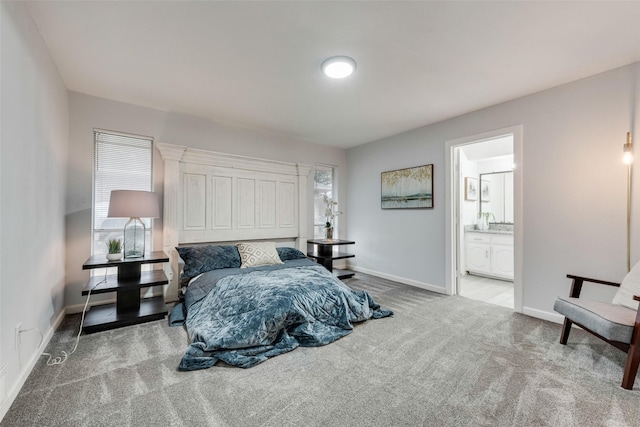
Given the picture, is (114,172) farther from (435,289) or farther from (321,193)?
(435,289)

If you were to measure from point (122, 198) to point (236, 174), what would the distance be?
1.64 meters

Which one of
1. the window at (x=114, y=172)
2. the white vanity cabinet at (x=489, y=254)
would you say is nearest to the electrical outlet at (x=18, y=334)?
the window at (x=114, y=172)

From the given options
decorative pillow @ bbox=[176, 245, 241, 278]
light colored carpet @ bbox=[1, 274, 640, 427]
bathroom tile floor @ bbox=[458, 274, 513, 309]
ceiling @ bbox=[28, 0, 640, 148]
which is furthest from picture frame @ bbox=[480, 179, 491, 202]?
decorative pillow @ bbox=[176, 245, 241, 278]

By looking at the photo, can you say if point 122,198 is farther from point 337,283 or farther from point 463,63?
point 463,63

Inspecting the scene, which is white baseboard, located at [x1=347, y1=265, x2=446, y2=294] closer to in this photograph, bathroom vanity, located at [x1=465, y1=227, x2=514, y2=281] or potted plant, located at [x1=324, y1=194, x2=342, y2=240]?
potted plant, located at [x1=324, y1=194, x2=342, y2=240]

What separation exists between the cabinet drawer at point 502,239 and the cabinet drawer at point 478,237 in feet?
0.27

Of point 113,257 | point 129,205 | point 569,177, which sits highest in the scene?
point 569,177

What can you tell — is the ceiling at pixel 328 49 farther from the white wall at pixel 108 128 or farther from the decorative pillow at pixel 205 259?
the decorative pillow at pixel 205 259

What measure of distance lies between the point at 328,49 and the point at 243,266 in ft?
8.50

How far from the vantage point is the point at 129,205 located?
278 cm

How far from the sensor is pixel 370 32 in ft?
6.70

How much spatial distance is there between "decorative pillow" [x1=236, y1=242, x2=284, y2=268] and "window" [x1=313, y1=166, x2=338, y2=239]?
149 cm

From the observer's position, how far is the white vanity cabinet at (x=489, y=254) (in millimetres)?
4621

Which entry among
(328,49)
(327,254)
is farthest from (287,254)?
(328,49)
